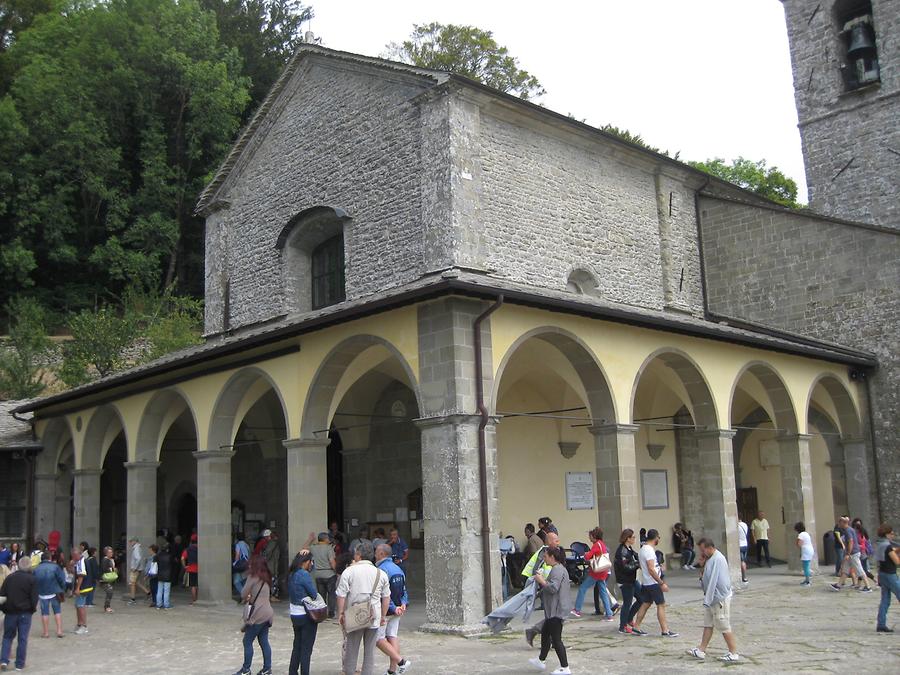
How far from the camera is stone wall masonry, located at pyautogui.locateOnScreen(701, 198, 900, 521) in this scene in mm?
18094

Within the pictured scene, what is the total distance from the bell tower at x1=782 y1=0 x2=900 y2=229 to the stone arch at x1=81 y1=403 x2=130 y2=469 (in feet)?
57.4

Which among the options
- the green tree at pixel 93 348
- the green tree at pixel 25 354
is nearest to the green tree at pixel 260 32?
the green tree at pixel 25 354

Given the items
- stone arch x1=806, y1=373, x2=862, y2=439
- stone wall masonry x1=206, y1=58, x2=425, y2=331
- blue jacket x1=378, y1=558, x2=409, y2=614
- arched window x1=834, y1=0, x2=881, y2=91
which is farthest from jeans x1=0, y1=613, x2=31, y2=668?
arched window x1=834, y1=0, x2=881, y2=91

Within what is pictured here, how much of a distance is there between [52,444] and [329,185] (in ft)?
29.8

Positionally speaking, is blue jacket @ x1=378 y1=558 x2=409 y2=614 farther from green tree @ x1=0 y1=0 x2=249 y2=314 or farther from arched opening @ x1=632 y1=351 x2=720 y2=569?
green tree @ x1=0 y1=0 x2=249 y2=314

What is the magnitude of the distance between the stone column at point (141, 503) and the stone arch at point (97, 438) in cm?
178

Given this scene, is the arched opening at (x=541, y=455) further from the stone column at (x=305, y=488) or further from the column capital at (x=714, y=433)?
the stone column at (x=305, y=488)

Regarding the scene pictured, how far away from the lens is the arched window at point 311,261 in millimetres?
17906

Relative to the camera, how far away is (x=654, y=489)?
1831cm

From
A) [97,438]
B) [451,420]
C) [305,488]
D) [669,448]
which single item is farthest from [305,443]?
[669,448]

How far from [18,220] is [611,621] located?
29785 millimetres

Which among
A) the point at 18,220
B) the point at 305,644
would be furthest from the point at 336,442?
the point at 18,220

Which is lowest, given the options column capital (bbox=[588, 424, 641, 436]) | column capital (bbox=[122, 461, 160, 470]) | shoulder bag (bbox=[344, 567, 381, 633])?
shoulder bag (bbox=[344, 567, 381, 633])

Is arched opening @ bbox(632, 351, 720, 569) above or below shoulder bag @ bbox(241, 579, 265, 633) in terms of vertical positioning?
above
